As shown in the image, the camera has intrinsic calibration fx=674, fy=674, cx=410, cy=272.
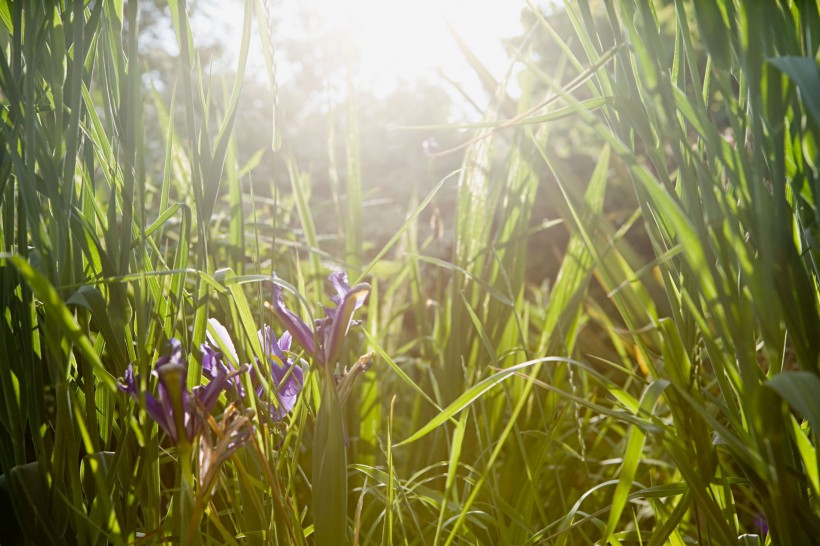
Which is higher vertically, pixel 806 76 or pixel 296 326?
pixel 806 76

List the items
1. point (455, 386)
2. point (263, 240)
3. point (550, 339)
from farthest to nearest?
point (263, 240)
point (455, 386)
point (550, 339)

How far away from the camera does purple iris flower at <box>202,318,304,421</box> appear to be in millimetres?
545

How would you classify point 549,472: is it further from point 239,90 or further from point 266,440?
point 239,90

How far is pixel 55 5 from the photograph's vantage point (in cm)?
57

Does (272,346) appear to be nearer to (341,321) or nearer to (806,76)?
(341,321)

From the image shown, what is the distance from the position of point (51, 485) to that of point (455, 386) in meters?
0.57

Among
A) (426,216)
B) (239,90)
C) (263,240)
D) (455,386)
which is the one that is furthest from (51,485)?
(426,216)

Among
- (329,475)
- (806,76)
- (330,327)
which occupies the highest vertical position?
(806,76)

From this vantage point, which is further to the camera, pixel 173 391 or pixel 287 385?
pixel 287 385

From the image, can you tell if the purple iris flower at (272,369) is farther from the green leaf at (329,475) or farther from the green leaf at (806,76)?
the green leaf at (806,76)

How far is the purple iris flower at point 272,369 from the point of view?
0.55 meters

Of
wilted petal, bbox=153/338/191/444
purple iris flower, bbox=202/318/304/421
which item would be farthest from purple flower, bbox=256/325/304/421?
wilted petal, bbox=153/338/191/444

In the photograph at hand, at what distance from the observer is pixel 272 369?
0.60 metres

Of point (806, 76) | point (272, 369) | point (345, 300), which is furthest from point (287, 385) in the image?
point (806, 76)
